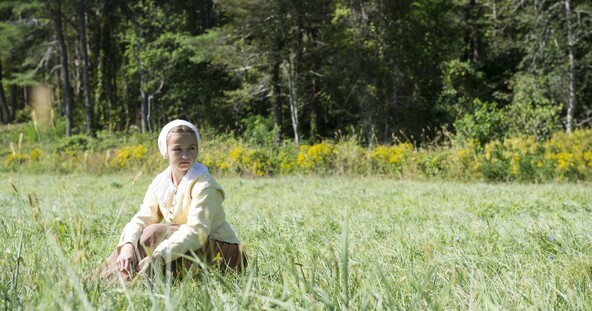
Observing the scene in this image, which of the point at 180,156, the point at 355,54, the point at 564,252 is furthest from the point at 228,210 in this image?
the point at 355,54

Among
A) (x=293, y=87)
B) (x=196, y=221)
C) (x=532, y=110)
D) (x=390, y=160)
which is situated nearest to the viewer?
(x=196, y=221)

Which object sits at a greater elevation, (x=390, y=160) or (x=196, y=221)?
(x=196, y=221)

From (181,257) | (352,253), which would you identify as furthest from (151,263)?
(352,253)

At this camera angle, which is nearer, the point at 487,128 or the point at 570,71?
the point at 487,128

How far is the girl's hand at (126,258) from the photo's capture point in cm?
246

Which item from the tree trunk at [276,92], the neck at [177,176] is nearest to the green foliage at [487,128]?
the tree trunk at [276,92]

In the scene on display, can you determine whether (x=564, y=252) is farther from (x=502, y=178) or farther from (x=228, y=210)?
(x=502, y=178)

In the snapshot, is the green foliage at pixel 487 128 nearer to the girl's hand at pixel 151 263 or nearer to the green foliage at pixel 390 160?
the green foliage at pixel 390 160

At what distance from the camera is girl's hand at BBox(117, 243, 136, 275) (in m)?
2.46

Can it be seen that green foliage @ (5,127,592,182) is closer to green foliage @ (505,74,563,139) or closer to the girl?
green foliage @ (505,74,563,139)

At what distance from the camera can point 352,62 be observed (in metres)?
19.4

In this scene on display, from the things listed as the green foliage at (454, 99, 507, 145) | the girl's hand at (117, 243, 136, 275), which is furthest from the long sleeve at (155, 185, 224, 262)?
the green foliage at (454, 99, 507, 145)

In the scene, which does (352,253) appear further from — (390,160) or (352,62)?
(352,62)

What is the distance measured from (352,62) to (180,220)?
56.1 ft
